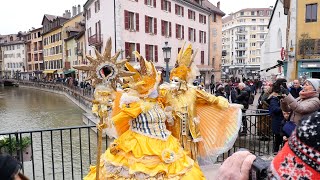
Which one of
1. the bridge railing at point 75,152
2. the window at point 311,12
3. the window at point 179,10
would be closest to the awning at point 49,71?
the window at point 179,10

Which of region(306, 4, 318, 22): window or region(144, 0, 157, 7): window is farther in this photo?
region(144, 0, 157, 7): window

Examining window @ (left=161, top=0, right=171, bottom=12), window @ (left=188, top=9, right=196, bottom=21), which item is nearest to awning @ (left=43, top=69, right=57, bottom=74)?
window @ (left=188, top=9, right=196, bottom=21)

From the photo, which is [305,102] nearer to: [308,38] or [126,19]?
[308,38]

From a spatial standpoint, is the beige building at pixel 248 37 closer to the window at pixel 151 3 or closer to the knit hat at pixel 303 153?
the window at pixel 151 3

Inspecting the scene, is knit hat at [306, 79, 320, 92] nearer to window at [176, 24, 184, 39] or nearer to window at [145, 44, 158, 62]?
window at [145, 44, 158, 62]

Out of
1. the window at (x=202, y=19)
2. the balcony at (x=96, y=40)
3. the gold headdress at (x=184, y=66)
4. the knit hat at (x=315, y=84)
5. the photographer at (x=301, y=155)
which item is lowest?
the photographer at (x=301, y=155)

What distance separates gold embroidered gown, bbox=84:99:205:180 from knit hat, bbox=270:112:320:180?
276 cm

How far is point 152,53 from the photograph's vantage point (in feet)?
91.1

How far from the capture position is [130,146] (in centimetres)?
383

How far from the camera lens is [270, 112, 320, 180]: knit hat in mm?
951

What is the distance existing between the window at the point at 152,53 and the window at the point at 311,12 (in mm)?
12692

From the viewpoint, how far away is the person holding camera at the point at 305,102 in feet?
13.1

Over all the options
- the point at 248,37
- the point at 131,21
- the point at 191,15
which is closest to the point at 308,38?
the point at 131,21

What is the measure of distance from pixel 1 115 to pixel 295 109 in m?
20.9
